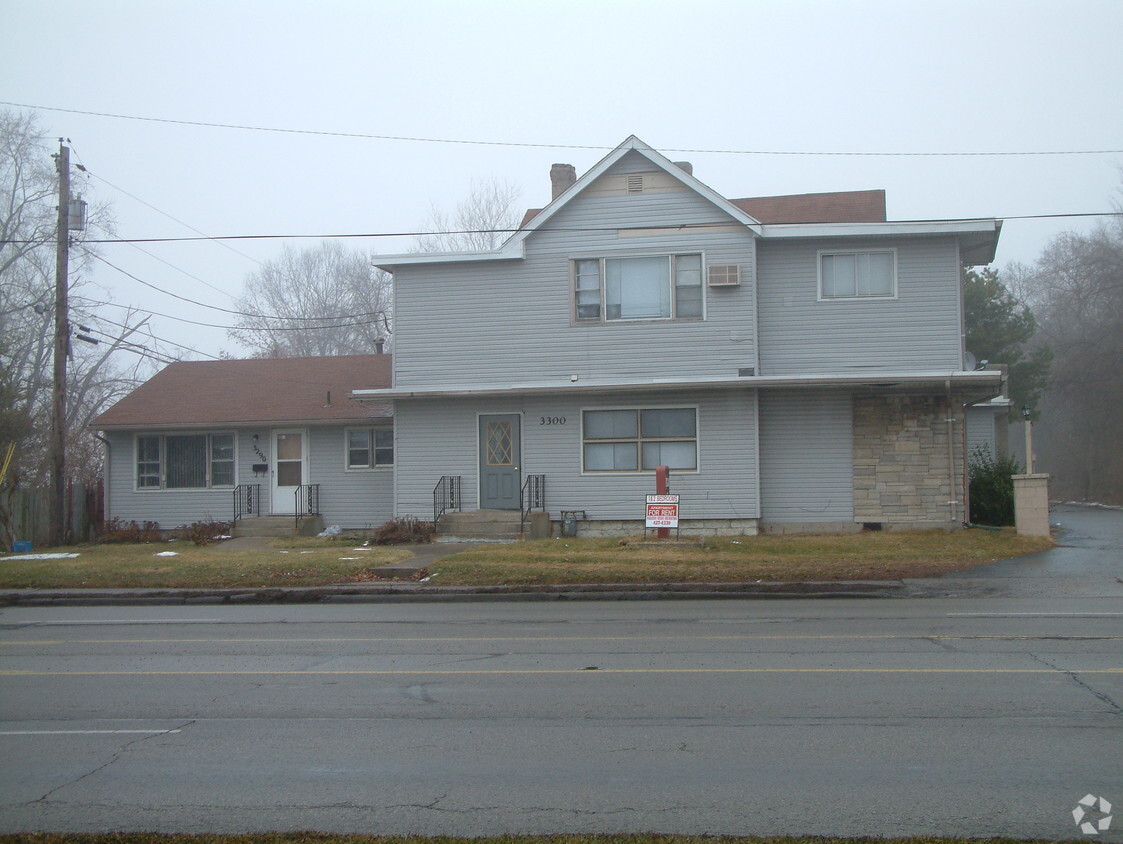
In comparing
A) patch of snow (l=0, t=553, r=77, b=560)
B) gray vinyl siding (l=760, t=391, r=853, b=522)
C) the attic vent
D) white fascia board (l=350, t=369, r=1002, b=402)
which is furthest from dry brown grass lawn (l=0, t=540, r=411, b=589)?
the attic vent

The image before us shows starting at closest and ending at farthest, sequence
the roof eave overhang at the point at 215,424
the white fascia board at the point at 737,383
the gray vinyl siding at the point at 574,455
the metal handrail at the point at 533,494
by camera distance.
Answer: the white fascia board at the point at 737,383 < the gray vinyl siding at the point at 574,455 < the metal handrail at the point at 533,494 < the roof eave overhang at the point at 215,424

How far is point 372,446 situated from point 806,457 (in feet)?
36.2

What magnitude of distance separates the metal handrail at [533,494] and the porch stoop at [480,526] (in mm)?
313

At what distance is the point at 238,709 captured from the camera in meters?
8.23

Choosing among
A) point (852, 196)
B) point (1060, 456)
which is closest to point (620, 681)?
point (852, 196)

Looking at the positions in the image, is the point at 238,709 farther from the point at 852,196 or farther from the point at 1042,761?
the point at 852,196

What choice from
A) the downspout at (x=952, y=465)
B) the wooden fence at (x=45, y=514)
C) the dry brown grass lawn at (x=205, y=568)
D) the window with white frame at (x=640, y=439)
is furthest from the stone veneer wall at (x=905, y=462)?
the wooden fence at (x=45, y=514)

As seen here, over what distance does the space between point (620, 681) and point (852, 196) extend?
2040 centimetres

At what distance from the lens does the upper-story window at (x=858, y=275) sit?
72.1 feet

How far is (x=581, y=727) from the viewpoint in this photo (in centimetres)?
736

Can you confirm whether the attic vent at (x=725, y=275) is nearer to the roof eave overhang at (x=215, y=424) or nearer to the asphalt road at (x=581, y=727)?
the roof eave overhang at (x=215, y=424)

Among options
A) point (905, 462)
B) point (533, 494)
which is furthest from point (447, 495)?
point (905, 462)

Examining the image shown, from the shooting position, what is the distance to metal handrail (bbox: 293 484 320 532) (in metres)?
25.7

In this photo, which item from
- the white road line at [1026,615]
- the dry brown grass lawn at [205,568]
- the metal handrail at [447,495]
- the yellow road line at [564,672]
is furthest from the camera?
the metal handrail at [447,495]
